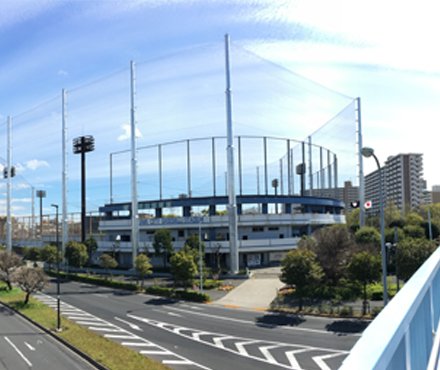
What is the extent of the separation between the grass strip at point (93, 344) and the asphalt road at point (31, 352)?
0.76 m

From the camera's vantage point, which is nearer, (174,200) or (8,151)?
(174,200)

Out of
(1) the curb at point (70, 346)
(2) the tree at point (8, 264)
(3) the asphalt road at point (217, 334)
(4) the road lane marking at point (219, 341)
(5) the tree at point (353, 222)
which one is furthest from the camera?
(5) the tree at point (353, 222)

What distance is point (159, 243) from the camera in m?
51.5

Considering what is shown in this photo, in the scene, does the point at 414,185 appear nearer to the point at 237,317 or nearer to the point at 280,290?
the point at 280,290

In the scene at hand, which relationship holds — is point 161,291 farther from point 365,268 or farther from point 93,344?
point 365,268

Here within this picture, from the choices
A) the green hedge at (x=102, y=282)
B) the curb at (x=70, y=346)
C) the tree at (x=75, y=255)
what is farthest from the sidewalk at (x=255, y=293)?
the tree at (x=75, y=255)

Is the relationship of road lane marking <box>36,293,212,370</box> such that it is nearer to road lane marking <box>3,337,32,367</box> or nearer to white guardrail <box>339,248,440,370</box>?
road lane marking <box>3,337,32,367</box>

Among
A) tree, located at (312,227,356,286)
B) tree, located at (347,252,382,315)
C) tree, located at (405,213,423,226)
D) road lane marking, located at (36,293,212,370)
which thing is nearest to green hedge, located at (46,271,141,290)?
road lane marking, located at (36,293,212,370)

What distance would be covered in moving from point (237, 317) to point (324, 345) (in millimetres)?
9511

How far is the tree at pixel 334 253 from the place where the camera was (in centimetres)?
3647

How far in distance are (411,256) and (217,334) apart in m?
16.5

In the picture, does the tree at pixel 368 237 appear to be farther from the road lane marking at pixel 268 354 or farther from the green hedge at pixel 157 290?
the road lane marking at pixel 268 354

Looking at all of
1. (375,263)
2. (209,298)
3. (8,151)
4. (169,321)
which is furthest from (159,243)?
(8,151)

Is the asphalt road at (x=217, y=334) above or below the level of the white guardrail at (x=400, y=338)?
below
